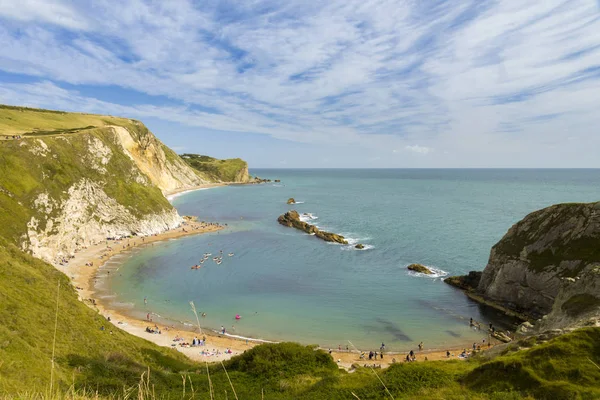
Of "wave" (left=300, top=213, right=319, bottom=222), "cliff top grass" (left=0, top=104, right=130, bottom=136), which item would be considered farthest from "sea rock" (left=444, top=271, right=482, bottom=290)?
"cliff top grass" (left=0, top=104, right=130, bottom=136)

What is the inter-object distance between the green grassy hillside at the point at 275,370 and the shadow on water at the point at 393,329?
19.4 meters

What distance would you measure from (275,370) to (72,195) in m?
64.2

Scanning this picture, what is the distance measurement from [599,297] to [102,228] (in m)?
78.5

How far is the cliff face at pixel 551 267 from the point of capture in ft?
102

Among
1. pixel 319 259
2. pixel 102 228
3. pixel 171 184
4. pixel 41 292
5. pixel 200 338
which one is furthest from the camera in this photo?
pixel 171 184

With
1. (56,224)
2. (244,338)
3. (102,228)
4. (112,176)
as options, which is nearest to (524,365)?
(244,338)

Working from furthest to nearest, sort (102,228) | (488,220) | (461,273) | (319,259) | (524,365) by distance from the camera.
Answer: (488,220)
(102,228)
(319,259)
(461,273)
(524,365)

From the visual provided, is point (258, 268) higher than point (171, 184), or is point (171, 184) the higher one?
point (171, 184)

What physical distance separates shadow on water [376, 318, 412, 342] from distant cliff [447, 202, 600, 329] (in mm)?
13264

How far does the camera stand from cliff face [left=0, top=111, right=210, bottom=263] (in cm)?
5366

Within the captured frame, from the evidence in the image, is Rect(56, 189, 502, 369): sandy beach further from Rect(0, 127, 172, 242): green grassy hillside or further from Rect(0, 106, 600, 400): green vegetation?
Rect(0, 127, 172, 242): green grassy hillside

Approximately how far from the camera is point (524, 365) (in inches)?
571

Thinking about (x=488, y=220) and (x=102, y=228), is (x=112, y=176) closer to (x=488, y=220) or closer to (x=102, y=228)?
(x=102, y=228)

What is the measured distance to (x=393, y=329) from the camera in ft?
127
